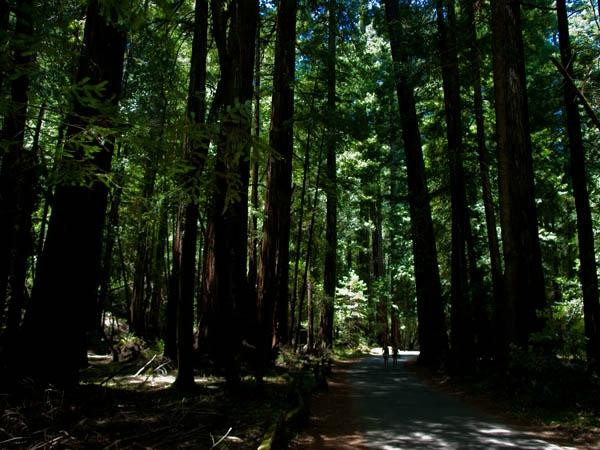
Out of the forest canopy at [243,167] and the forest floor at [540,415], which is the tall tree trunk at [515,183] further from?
the forest floor at [540,415]

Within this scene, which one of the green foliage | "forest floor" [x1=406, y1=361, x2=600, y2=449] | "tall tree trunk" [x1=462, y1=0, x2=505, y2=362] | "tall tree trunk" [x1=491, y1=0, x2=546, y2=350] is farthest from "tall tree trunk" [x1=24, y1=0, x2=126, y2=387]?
the green foliage

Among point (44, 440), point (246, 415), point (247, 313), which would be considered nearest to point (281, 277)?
point (247, 313)

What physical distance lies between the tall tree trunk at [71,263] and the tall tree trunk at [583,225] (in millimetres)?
9199

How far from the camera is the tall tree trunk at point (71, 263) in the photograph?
284 inches

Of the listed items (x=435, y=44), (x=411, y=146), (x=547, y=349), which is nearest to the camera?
(x=547, y=349)

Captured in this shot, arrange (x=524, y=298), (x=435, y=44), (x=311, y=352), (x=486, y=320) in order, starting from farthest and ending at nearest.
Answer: (x=311, y=352) → (x=435, y=44) → (x=486, y=320) → (x=524, y=298)

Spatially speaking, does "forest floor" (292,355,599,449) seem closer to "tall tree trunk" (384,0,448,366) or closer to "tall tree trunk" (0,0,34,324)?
"tall tree trunk" (0,0,34,324)

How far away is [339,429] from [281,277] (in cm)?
889

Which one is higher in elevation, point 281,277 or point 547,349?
point 281,277

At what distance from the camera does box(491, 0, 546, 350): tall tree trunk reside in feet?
36.3

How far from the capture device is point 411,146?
19047 millimetres

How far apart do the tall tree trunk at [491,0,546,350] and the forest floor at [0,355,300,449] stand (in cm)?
584

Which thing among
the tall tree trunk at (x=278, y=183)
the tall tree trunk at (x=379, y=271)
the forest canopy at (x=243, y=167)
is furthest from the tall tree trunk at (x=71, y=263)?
the tall tree trunk at (x=379, y=271)

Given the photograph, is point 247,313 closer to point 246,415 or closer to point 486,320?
point 246,415
